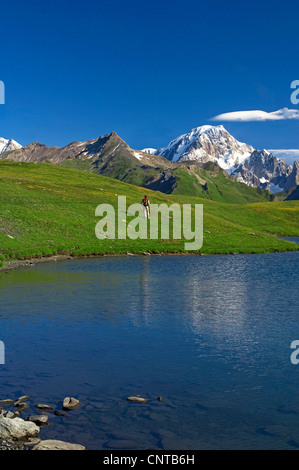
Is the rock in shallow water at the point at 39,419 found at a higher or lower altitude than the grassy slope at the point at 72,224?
lower

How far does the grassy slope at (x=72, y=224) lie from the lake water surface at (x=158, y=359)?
20.1m

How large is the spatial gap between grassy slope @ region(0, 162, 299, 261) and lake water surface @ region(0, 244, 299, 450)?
20130 millimetres

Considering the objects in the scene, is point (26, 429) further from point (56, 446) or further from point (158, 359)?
point (158, 359)

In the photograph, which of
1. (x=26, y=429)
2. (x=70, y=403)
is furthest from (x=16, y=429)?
(x=70, y=403)

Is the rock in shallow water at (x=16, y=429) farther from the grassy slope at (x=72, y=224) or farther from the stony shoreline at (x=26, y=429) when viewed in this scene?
the grassy slope at (x=72, y=224)

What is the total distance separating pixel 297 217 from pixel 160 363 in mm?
112790

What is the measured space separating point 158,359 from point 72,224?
5164 centimetres

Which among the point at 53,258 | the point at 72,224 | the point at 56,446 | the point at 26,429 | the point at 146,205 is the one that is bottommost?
the point at 56,446

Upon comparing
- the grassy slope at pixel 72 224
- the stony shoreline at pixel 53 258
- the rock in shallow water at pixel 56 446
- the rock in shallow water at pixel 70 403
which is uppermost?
the grassy slope at pixel 72 224

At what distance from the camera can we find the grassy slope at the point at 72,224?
5866 cm

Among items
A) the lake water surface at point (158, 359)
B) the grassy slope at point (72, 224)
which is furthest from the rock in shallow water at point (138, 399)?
the grassy slope at point (72, 224)

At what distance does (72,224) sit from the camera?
6888 cm

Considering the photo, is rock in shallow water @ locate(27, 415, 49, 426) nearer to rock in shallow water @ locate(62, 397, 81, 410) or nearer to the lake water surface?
the lake water surface

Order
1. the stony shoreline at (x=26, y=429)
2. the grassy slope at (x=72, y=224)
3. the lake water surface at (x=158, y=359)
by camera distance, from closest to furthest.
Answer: the stony shoreline at (x=26, y=429)
the lake water surface at (x=158, y=359)
the grassy slope at (x=72, y=224)
